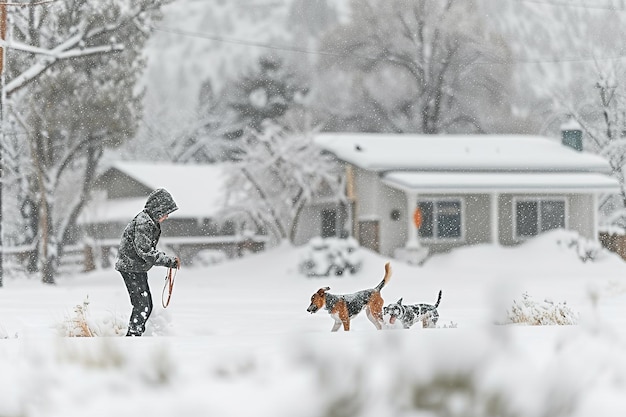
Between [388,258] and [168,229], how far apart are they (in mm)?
13981

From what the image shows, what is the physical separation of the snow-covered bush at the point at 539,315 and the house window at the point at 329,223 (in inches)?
925

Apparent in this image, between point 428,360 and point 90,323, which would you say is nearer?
point 428,360

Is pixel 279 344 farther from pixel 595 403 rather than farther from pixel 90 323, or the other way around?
pixel 90 323

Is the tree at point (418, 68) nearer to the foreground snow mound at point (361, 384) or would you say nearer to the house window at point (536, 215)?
the house window at point (536, 215)

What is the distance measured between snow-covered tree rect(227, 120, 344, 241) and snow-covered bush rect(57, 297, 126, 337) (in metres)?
22.3

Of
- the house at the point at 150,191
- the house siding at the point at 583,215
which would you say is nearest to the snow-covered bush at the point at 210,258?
the house at the point at 150,191

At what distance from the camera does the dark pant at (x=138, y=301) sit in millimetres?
11836

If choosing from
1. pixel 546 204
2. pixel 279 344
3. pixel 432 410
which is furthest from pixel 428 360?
pixel 546 204

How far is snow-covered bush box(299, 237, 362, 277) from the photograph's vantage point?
29656 mm

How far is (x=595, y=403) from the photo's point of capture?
577cm

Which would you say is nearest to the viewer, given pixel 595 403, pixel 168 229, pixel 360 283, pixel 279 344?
pixel 595 403

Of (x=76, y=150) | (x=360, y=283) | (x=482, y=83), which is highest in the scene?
(x=482, y=83)

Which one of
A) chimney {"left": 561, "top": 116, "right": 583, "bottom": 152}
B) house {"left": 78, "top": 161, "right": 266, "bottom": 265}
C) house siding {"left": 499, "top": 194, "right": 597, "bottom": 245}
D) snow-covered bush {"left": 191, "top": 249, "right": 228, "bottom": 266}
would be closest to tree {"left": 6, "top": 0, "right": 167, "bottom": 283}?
snow-covered bush {"left": 191, "top": 249, "right": 228, "bottom": 266}

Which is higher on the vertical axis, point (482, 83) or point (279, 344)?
point (482, 83)
